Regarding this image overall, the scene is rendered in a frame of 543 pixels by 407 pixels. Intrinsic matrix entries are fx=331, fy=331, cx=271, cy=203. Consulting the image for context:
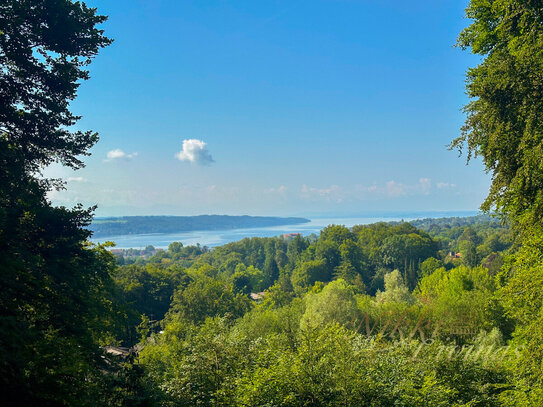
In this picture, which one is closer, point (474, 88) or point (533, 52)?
point (533, 52)

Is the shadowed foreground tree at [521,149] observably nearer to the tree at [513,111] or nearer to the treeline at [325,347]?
the tree at [513,111]

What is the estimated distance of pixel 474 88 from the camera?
8.65m

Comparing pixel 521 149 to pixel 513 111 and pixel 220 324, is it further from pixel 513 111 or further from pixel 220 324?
pixel 220 324

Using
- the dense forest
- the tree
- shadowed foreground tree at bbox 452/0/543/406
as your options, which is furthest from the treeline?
the tree

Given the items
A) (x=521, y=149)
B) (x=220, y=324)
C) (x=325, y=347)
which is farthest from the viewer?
(x=220, y=324)

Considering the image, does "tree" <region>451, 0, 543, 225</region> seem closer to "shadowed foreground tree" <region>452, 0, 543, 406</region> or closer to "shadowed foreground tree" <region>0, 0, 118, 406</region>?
"shadowed foreground tree" <region>452, 0, 543, 406</region>

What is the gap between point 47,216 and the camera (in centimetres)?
801

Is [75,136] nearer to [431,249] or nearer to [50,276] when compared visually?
[50,276]

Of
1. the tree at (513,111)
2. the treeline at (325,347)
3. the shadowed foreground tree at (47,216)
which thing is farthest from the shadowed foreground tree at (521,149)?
the shadowed foreground tree at (47,216)

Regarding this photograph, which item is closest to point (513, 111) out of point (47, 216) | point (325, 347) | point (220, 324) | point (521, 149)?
point (521, 149)

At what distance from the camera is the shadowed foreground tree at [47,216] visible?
18.6ft

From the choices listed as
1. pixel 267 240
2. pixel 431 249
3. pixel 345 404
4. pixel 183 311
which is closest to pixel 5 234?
pixel 345 404

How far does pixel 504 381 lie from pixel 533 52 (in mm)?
8869

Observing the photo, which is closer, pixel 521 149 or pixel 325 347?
pixel 521 149
